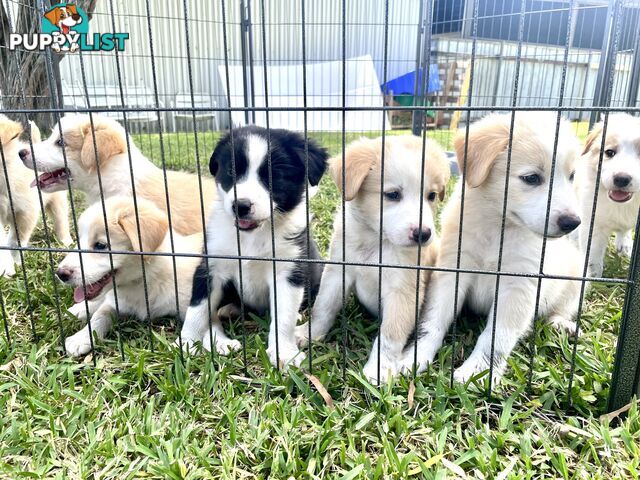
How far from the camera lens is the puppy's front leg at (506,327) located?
6.69 ft

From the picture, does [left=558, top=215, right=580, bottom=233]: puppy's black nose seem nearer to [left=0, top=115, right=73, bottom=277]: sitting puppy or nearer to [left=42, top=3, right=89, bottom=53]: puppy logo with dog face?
[left=0, top=115, right=73, bottom=277]: sitting puppy

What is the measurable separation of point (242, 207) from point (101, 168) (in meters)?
1.74

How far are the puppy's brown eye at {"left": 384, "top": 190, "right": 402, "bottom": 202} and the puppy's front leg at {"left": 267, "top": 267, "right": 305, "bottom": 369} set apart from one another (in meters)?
0.54

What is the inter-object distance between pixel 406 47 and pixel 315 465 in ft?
26.0

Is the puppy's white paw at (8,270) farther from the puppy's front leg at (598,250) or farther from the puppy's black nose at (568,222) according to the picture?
the puppy's front leg at (598,250)

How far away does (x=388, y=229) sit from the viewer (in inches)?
81.4

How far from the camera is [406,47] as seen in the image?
8.31 meters

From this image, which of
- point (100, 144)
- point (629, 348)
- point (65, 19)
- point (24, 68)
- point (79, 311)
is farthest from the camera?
point (24, 68)

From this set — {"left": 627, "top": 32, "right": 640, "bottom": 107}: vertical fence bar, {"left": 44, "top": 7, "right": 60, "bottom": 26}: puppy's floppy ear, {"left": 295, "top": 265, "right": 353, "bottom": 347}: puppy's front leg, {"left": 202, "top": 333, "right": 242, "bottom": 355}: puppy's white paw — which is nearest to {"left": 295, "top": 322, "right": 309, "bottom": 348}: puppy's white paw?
{"left": 295, "top": 265, "right": 353, "bottom": 347}: puppy's front leg

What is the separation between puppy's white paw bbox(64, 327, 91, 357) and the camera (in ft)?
7.18

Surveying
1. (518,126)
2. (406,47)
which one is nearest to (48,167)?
(518,126)

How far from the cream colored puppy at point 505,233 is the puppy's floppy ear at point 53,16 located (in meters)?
3.93

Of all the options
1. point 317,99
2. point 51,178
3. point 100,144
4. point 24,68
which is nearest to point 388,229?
point 100,144

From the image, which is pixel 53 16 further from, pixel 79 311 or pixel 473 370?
pixel 473 370
